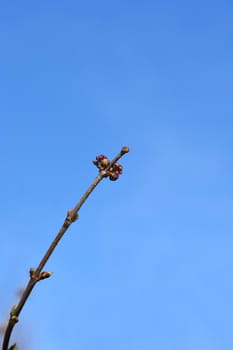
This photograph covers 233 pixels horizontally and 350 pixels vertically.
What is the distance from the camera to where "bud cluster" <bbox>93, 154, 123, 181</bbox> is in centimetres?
467

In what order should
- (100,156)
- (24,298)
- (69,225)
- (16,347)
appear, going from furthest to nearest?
(100,156)
(16,347)
(69,225)
(24,298)

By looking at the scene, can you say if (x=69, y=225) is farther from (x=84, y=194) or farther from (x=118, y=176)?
(x=118, y=176)

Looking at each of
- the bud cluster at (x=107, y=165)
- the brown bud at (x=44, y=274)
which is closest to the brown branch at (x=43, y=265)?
the brown bud at (x=44, y=274)

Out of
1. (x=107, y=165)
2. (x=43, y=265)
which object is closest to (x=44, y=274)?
(x=43, y=265)

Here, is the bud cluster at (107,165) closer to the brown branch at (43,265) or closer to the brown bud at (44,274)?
the brown branch at (43,265)

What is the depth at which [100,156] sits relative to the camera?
4.95m

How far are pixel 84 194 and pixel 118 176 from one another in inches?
24.0

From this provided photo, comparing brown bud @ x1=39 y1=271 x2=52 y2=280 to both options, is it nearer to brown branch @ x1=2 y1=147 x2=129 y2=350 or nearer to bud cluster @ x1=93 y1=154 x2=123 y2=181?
brown branch @ x1=2 y1=147 x2=129 y2=350

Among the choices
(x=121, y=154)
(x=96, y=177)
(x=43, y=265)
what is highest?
Result: (x=121, y=154)

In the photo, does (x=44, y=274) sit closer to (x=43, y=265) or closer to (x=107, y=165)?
(x=43, y=265)

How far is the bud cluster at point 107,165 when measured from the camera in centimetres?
467

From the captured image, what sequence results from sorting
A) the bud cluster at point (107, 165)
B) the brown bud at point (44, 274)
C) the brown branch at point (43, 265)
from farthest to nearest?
the bud cluster at point (107, 165) → the brown bud at point (44, 274) → the brown branch at point (43, 265)

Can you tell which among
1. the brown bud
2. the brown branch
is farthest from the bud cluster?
the brown bud

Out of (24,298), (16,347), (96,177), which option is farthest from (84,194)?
(16,347)
